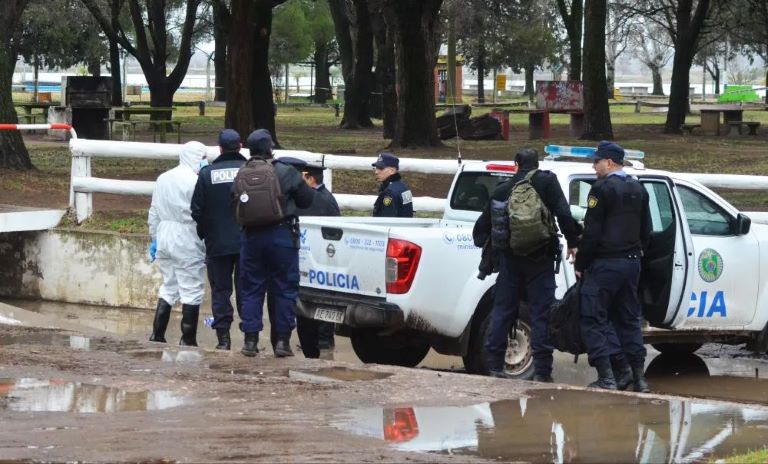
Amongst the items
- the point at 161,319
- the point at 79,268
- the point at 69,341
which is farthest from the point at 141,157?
the point at 69,341

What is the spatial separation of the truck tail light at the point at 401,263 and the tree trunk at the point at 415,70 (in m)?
18.2

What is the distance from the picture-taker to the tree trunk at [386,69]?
34000mm

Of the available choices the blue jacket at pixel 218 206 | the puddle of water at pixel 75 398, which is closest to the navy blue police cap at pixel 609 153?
the blue jacket at pixel 218 206

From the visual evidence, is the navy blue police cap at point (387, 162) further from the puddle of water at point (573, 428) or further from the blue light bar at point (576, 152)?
the puddle of water at point (573, 428)

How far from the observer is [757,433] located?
24.0ft

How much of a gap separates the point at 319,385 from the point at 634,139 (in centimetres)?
2641

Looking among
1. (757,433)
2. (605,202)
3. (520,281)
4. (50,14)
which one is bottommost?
(757,433)

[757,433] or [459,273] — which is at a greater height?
[459,273]

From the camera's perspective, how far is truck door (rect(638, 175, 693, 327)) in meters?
9.93

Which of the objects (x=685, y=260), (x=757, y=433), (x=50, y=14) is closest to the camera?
(x=757, y=433)

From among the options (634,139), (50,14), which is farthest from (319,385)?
(50,14)

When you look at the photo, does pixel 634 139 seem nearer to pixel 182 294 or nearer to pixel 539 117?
pixel 539 117

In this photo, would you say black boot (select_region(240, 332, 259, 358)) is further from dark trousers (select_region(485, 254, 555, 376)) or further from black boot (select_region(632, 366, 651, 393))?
black boot (select_region(632, 366, 651, 393))

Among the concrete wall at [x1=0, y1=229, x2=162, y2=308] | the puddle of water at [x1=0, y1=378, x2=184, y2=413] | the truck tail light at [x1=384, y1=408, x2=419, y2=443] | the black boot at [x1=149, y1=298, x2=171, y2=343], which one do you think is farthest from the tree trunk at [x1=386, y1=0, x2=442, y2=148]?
the truck tail light at [x1=384, y1=408, x2=419, y2=443]
